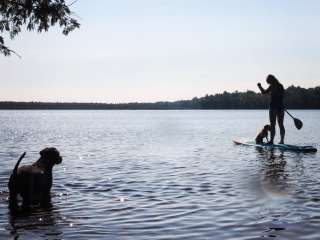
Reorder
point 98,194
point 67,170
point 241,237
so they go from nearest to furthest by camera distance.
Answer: point 241,237
point 98,194
point 67,170

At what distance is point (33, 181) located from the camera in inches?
390

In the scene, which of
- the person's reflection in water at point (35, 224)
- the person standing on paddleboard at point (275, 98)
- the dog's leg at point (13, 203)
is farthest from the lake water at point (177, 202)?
the person standing on paddleboard at point (275, 98)

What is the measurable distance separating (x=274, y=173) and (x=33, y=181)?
26.9 feet

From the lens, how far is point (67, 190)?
40.7 feet

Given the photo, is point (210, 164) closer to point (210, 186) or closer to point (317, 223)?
point (210, 186)

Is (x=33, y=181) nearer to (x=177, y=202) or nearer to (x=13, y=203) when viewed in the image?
(x=13, y=203)

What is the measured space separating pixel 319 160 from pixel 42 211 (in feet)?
40.6

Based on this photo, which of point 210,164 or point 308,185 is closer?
point 308,185

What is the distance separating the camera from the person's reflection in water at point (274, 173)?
1225cm

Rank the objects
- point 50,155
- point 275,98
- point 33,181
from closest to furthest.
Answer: point 33,181 < point 50,155 < point 275,98

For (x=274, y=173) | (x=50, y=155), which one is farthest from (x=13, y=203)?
(x=274, y=173)

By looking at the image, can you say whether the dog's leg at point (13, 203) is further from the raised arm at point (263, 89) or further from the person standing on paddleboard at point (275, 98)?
the person standing on paddleboard at point (275, 98)

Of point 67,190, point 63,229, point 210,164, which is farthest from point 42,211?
point 210,164

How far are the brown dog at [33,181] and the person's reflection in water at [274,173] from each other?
5.19 metres
